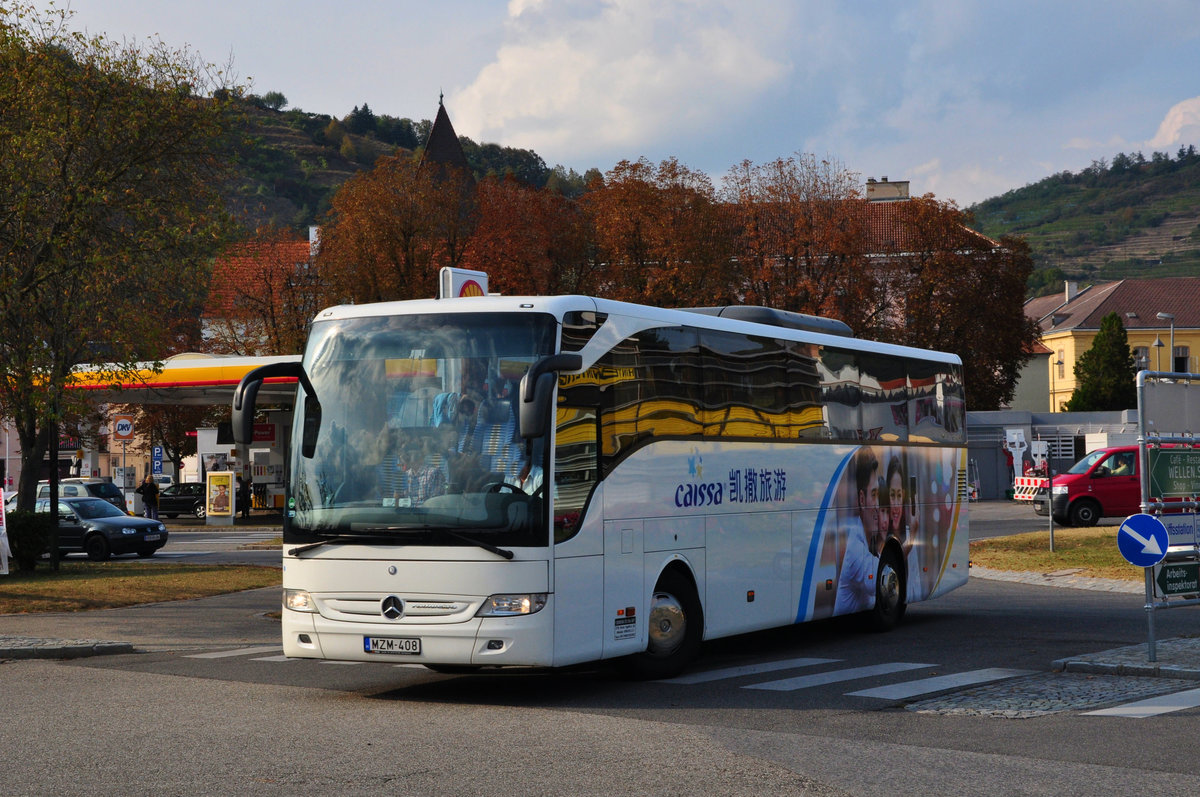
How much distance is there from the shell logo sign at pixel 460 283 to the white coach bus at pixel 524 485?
285 centimetres

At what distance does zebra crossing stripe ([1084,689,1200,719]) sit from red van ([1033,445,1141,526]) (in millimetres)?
26449

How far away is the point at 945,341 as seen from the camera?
60.3m

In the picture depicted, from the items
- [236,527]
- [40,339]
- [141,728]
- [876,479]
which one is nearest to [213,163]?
[40,339]

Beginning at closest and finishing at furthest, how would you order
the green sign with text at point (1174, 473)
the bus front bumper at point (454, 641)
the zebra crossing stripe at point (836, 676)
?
the bus front bumper at point (454, 641), the zebra crossing stripe at point (836, 676), the green sign with text at point (1174, 473)

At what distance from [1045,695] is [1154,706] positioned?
2.71 ft

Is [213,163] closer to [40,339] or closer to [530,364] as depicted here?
[40,339]

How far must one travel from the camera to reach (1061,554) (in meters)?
27.1

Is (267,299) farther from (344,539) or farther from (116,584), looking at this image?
(344,539)

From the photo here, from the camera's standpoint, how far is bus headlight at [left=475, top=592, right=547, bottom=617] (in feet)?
33.4

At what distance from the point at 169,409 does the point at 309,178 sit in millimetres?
130286

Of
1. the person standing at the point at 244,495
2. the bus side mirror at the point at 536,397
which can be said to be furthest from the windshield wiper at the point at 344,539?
the person standing at the point at 244,495

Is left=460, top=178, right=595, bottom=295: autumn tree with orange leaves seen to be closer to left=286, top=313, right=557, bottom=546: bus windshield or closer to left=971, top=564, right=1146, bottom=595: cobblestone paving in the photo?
left=971, top=564, right=1146, bottom=595: cobblestone paving

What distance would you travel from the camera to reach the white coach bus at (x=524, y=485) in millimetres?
10250

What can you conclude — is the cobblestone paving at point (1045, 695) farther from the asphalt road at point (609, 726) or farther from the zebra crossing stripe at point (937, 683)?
the zebra crossing stripe at point (937, 683)
